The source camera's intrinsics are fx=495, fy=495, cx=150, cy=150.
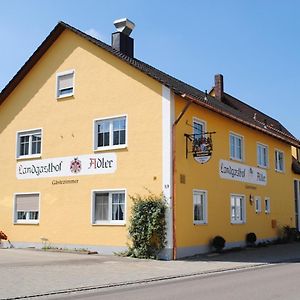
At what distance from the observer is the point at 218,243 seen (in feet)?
64.3

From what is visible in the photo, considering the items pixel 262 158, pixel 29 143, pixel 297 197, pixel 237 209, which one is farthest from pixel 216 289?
pixel 297 197

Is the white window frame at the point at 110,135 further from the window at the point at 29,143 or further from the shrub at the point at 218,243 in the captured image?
the shrub at the point at 218,243

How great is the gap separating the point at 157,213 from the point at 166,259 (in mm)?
1630

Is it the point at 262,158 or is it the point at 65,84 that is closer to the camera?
the point at 65,84

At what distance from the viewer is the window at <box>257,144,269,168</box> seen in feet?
82.8

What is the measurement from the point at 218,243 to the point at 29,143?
9435 mm

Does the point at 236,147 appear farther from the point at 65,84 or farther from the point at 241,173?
the point at 65,84

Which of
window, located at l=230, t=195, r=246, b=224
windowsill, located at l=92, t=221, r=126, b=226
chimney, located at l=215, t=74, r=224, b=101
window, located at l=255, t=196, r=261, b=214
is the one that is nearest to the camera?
windowsill, located at l=92, t=221, r=126, b=226

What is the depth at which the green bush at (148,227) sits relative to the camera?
17266 millimetres

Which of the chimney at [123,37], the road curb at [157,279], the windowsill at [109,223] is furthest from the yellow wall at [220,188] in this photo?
the chimney at [123,37]

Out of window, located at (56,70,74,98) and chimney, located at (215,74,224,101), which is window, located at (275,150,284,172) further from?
window, located at (56,70,74,98)

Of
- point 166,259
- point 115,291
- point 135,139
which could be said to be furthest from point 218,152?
point 115,291

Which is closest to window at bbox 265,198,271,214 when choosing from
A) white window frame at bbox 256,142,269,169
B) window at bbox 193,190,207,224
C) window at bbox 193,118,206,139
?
white window frame at bbox 256,142,269,169

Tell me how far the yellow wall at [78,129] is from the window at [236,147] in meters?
5.46
